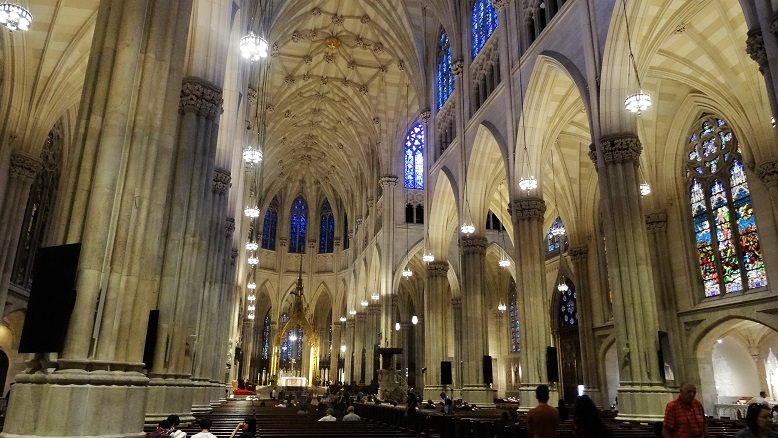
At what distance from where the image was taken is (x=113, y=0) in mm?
6977

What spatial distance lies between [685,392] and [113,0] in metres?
8.11

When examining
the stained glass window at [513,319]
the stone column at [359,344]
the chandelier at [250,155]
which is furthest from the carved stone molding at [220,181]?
the stone column at [359,344]

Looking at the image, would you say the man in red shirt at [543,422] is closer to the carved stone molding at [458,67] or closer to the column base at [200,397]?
the column base at [200,397]

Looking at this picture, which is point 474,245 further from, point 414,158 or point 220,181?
point 414,158

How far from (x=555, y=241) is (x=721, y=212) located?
13.0m

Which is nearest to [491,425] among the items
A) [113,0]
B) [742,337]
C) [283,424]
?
[283,424]

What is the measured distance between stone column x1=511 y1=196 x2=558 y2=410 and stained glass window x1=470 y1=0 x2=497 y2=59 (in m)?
8.55

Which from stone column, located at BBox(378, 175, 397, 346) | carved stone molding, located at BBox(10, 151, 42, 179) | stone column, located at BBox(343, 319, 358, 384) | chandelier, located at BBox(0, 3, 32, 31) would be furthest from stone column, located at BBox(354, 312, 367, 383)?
chandelier, located at BBox(0, 3, 32, 31)

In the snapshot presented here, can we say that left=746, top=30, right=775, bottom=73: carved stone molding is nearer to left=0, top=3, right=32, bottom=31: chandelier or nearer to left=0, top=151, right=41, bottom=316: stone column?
left=0, top=3, right=32, bottom=31: chandelier

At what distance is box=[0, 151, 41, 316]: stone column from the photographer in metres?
17.5

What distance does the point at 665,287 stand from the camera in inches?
854

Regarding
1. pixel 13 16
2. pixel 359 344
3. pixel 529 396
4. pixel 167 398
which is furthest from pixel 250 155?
pixel 359 344

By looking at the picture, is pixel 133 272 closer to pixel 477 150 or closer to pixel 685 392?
pixel 685 392

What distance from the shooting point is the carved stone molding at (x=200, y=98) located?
11070 millimetres
